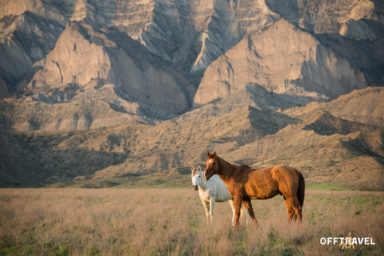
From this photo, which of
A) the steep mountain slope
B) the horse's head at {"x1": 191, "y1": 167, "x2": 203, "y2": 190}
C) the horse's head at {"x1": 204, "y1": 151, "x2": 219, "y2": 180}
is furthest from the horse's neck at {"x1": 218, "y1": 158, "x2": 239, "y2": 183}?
the steep mountain slope

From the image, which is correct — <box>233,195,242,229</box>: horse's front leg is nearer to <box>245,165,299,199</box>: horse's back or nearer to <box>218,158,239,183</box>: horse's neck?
<box>245,165,299,199</box>: horse's back

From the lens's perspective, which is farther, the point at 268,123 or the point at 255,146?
the point at 268,123

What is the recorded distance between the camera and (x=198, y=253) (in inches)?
426

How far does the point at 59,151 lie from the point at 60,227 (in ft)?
371

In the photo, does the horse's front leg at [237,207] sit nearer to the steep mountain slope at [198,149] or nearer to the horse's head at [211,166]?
the horse's head at [211,166]

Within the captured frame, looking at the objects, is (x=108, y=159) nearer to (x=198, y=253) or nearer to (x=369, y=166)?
(x=369, y=166)

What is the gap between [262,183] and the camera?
1301cm

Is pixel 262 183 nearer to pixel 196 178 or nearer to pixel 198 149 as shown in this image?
pixel 196 178

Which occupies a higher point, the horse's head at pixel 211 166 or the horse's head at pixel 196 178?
the horse's head at pixel 211 166

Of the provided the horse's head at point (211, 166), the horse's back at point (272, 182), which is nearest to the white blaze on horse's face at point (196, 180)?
the horse's head at point (211, 166)

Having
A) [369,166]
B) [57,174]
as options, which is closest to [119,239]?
[369,166]

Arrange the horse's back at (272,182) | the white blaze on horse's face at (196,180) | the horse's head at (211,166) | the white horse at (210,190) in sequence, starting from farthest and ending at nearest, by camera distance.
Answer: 1. the white horse at (210,190)
2. the white blaze on horse's face at (196,180)
3. the horse's head at (211,166)
4. the horse's back at (272,182)

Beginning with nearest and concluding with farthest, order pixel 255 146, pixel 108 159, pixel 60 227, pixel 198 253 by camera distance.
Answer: pixel 198 253 → pixel 60 227 → pixel 255 146 → pixel 108 159

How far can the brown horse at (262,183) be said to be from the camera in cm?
1277
